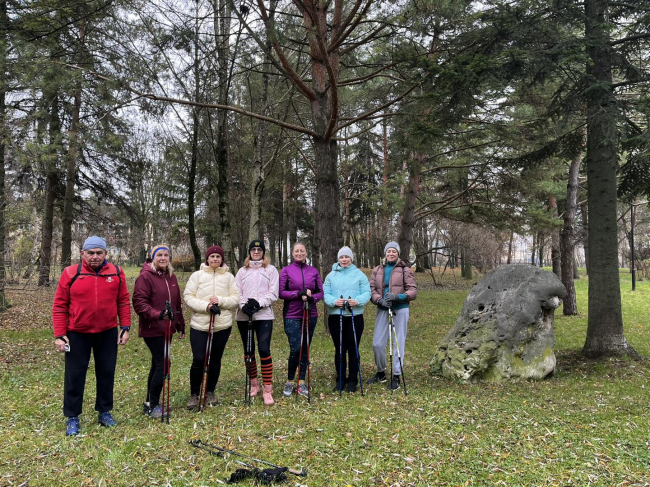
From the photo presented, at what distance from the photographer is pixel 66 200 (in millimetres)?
13258

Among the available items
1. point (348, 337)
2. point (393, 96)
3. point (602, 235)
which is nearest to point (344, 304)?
point (348, 337)

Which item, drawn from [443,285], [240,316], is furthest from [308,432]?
[443,285]

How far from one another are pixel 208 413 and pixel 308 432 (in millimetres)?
1221

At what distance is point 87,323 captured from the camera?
3.84m

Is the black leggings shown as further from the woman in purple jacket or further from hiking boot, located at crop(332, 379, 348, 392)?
hiking boot, located at crop(332, 379, 348, 392)

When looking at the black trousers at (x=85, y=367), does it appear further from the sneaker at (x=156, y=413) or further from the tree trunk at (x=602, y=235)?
the tree trunk at (x=602, y=235)

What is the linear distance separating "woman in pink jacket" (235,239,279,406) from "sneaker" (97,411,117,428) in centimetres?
145

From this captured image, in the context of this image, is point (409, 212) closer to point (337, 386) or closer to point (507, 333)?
point (507, 333)

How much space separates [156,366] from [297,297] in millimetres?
1726

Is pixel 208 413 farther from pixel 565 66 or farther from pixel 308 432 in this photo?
pixel 565 66

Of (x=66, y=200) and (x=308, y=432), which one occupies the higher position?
(x=66, y=200)

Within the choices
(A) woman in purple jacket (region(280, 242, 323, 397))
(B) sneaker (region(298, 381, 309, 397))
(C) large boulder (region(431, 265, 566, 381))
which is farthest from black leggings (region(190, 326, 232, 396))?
(C) large boulder (region(431, 265, 566, 381))

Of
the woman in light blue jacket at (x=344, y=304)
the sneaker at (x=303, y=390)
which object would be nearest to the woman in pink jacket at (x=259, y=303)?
the sneaker at (x=303, y=390)

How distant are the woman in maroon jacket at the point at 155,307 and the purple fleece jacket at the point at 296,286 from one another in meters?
1.28
